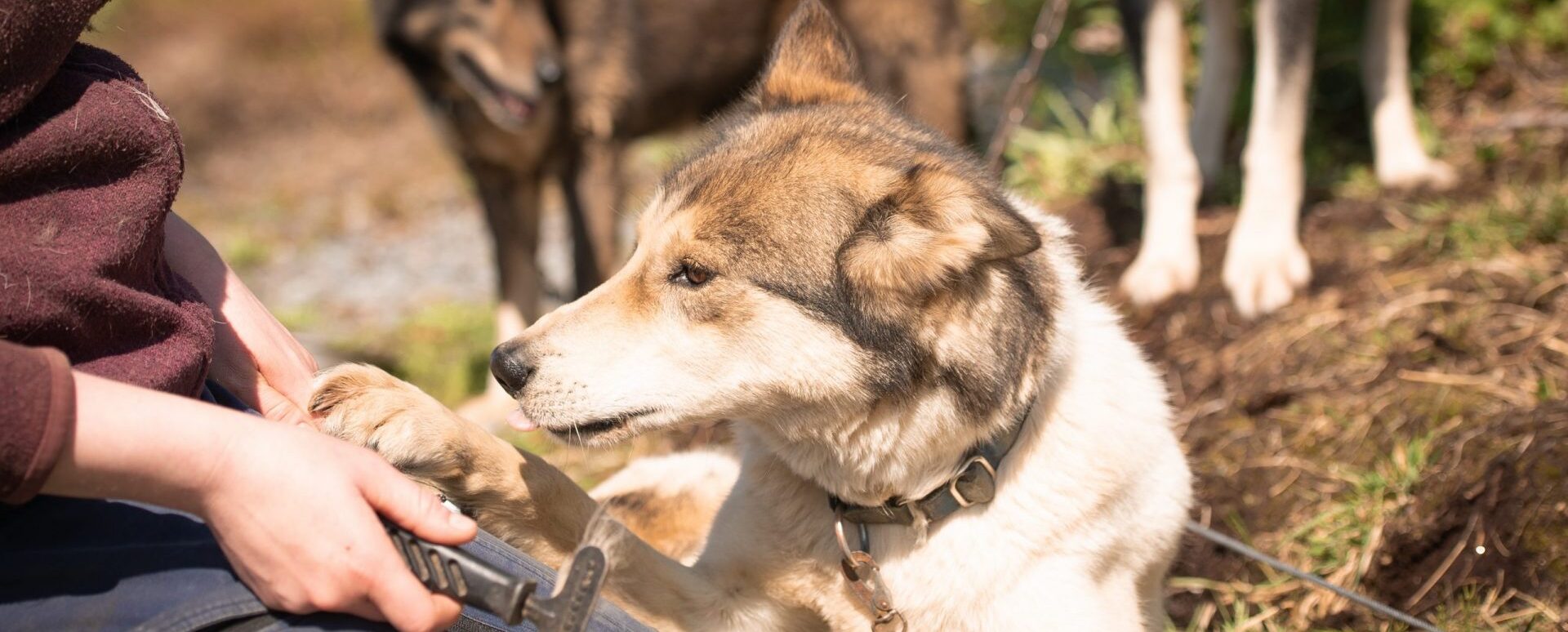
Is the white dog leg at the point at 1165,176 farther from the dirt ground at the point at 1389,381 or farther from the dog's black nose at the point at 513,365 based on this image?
the dog's black nose at the point at 513,365

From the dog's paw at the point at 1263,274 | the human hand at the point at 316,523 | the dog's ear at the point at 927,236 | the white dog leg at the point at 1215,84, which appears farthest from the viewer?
the white dog leg at the point at 1215,84

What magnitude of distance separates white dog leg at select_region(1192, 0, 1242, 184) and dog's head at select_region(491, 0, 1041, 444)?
3058mm

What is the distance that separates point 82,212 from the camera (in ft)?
4.81

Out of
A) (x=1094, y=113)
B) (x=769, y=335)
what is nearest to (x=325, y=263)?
(x=1094, y=113)

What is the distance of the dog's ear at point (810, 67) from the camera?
267 centimetres

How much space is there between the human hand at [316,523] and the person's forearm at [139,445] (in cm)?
2

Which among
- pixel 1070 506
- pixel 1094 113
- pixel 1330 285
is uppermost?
pixel 1070 506

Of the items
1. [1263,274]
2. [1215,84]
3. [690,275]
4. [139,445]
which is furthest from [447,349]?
[139,445]

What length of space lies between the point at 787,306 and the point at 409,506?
2.86ft

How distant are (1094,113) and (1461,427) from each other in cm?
314

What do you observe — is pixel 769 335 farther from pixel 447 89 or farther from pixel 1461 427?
pixel 447 89

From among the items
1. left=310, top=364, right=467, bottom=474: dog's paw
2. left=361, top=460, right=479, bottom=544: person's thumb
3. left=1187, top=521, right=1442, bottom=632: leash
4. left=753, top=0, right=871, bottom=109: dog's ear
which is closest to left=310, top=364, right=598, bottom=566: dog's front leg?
left=310, top=364, right=467, bottom=474: dog's paw

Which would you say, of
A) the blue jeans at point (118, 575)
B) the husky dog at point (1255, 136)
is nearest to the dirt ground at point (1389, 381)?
the husky dog at point (1255, 136)

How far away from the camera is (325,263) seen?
8258 millimetres
